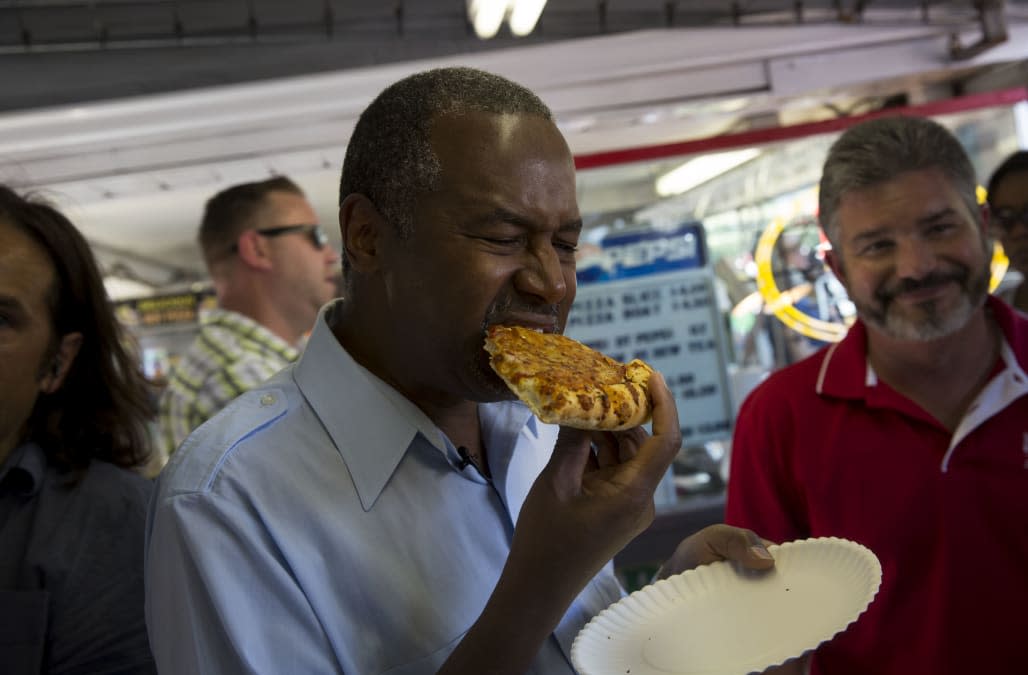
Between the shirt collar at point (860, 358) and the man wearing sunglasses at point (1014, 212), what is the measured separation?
124 centimetres

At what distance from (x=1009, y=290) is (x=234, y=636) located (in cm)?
418

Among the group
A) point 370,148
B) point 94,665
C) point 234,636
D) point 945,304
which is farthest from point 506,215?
point 945,304

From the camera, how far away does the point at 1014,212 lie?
3.53m

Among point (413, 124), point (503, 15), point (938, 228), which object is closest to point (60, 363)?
point (413, 124)

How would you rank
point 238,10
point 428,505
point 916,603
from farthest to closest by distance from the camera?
point 238,10 < point 916,603 < point 428,505

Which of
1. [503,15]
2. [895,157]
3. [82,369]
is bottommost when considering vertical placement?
[82,369]

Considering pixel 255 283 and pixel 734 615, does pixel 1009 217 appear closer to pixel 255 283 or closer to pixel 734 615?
pixel 734 615

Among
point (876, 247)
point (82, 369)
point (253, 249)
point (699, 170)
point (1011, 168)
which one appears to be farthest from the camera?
point (699, 170)

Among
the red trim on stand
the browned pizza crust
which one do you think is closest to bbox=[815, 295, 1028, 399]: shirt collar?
the browned pizza crust

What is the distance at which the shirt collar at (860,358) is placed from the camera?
229 centimetres

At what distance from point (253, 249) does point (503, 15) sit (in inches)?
60.5

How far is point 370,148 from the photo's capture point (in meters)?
1.44

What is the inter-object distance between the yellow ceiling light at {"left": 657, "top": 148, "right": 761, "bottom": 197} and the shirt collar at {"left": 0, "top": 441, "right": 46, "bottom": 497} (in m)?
3.10

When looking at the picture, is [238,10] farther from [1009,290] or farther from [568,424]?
[1009,290]
